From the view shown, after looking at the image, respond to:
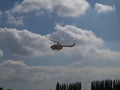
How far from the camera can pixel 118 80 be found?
104375 millimetres

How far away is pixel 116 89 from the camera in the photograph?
4154 inches

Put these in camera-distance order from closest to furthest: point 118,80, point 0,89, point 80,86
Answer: point 118,80, point 80,86, point 0,89

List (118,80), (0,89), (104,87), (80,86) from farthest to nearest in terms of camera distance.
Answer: (0,89) → (80,86) → (104,87) → (118,80)

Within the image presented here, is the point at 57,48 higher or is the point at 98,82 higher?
the point at 57,48

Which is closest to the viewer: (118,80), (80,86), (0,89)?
(118,80)

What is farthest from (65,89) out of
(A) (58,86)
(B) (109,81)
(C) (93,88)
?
(B) (109,81)

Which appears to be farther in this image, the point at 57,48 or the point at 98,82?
the point at 98,82

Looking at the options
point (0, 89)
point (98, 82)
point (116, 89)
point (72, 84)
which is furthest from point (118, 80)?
point (0, 89)

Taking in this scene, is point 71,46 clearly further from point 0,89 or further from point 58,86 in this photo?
point 0,89

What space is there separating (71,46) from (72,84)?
20233 mm

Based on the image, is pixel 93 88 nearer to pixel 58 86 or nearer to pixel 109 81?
pixel 109 81

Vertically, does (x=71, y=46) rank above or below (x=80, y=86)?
above

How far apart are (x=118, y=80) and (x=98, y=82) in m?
10.8

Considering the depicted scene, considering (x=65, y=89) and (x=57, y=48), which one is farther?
(x=65, y=89)
